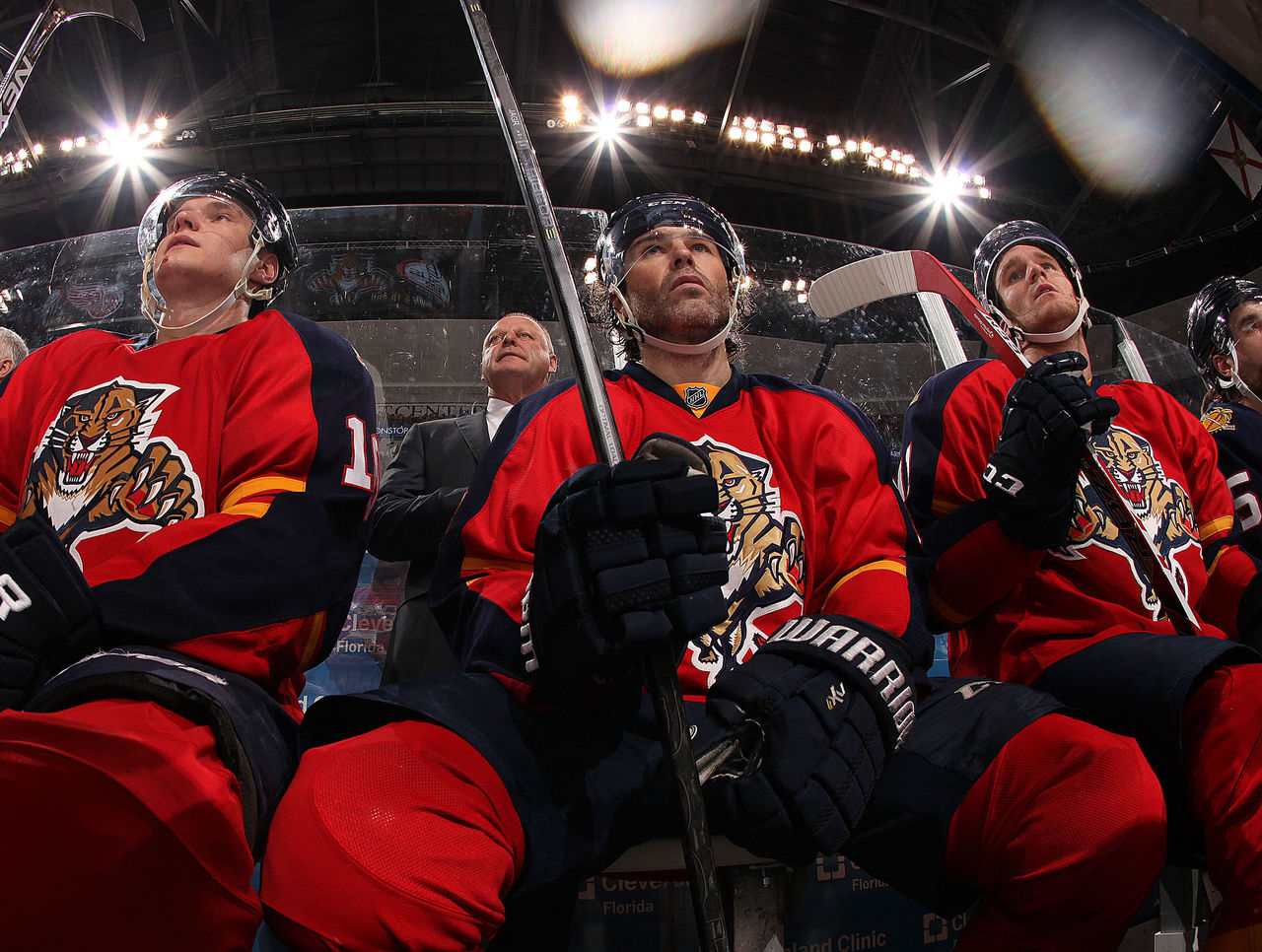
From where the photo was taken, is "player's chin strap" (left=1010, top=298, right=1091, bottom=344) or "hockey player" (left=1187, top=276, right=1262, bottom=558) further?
"hockey player" (left=1187, top=276, right=1262, bottom=558)

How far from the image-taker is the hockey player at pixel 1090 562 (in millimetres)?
996

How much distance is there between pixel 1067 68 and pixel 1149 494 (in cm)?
880

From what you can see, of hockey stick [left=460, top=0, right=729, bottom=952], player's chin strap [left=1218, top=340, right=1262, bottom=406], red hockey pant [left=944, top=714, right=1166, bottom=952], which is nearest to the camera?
hockey stick [left=460, top=0, right=729, bottom=952]

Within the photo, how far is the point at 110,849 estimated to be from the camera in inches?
24.3

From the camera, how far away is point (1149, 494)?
61.0 inches

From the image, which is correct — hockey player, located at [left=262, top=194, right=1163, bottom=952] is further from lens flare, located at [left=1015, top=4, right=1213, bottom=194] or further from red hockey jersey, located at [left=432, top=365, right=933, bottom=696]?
lens flare, located at [left=1015, top=4, right=1213, bottom=194]

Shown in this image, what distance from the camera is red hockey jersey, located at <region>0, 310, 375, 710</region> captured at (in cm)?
95

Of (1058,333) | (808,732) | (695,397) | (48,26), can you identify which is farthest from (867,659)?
(48,26)

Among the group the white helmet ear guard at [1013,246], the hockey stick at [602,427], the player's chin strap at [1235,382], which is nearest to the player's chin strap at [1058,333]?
the white helmet ear guard at [1013,246]

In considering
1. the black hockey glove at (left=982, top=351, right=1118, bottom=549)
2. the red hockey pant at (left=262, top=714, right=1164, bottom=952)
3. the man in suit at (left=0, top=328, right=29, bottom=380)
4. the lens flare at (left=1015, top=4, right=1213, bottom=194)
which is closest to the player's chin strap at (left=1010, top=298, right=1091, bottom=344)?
the black hockey glove at (left=982, top=351, right=1118, bottom=549)

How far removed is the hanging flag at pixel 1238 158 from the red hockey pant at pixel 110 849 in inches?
419

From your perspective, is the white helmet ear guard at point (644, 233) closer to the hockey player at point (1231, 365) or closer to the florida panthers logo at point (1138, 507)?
the florida panthers logo at point (1138, 507)

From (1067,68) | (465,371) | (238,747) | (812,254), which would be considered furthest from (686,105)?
(238,747)

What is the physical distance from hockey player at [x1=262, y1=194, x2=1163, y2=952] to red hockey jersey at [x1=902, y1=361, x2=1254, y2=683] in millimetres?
279
